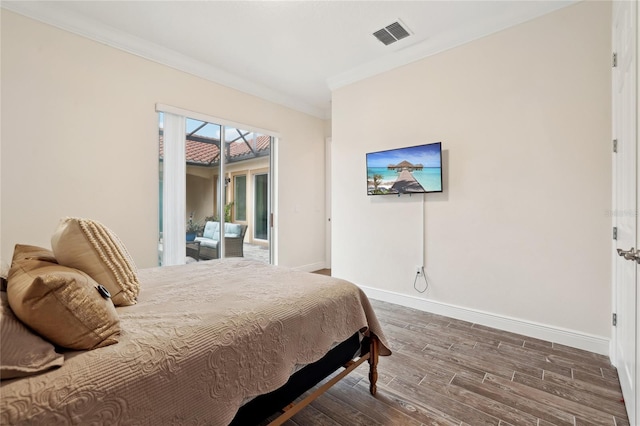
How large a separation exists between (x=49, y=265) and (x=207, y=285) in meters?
0.75

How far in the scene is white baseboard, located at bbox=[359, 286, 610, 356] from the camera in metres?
2.34

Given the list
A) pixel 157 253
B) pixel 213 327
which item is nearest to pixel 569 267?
pixel 213 327

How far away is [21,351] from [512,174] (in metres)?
3.33

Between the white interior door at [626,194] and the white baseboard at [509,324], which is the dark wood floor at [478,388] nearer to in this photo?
the white baseboard at [509,324]

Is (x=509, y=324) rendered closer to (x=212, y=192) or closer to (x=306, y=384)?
(x=306, y=384)

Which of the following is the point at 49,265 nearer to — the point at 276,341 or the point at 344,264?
the point at 276,341

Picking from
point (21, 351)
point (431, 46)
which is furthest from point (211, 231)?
point (431, 46)

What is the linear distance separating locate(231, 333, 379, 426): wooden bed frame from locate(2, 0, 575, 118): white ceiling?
9.23 feet

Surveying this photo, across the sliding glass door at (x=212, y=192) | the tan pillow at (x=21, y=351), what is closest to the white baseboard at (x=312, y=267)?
the sliding glass door at (x=212, y=192)

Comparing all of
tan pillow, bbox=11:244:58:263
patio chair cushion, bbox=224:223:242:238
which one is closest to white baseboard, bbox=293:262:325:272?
patio chair cushion, bbox=224:223:242:238

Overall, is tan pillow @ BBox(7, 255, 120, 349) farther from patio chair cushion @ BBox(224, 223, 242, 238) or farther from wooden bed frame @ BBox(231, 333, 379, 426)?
patio chair cushion @ BBox(224, 223, 242, 238)

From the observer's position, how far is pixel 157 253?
3.27 m

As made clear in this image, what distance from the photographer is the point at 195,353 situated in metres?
1.02

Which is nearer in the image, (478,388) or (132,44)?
(478,388)
